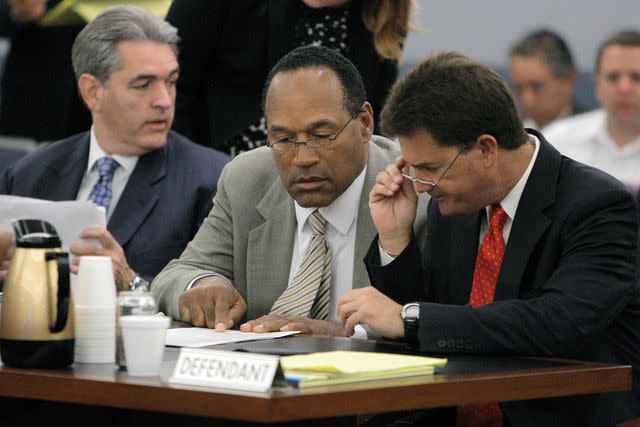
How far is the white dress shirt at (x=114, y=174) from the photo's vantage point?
14.1 feet

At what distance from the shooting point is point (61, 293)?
241cm

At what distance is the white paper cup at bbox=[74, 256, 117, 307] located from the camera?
2.46 meters

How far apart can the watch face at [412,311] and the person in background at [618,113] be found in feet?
12.1

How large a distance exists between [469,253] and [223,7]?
5.95 feet

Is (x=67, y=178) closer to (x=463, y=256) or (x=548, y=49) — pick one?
(x=463, y=256)

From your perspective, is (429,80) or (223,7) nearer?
(429,80)

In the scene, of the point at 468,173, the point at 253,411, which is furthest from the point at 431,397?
the point at 468,173

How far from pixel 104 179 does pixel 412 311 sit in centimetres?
189

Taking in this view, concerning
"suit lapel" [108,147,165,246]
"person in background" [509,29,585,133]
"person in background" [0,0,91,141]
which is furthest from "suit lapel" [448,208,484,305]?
"person in background" [509,29,585,133]

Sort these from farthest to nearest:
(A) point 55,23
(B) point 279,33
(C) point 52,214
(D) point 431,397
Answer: (A) point 55,23
(B) point 279,33
(C) point 52,214
(D) point 431,397

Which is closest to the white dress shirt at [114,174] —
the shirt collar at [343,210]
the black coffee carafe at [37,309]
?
the shirt collar at [343,210]

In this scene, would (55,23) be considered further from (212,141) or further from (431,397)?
(431,397)

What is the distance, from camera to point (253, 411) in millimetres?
2037

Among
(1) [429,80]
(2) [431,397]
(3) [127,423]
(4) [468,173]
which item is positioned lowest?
(3) [127,423]
